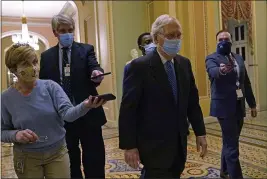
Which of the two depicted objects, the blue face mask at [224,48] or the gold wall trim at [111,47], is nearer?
the blue face mask at [224,48]

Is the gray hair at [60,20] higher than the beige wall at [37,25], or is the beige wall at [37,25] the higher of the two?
the beige wall at [37,25]

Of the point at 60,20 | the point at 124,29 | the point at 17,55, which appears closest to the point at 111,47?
the point at 124,29

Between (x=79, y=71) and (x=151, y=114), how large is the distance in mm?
780

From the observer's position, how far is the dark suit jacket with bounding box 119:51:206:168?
1.70 metres

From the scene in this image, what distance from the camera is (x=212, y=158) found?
3.79 meters

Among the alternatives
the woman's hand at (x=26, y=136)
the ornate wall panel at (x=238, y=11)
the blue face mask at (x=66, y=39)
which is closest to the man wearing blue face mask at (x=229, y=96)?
the blue face mask at (x=66, y=39)

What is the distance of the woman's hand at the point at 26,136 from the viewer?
4.73ft

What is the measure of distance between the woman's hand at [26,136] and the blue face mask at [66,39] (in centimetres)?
94

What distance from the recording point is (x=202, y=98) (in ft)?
20.8

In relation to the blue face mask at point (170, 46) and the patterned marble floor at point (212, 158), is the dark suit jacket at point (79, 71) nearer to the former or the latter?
the blue face mask at point (170, 46)

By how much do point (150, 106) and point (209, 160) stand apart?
229cm

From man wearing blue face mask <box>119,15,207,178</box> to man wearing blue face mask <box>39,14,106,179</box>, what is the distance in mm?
569

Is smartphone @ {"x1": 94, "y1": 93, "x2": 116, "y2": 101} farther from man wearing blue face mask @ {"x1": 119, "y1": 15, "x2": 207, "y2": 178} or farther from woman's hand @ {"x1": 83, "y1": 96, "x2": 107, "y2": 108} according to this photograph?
man wearing blue face mask @ {"x1": 119, "y1": 15, "x2": 207, "y2": 178}

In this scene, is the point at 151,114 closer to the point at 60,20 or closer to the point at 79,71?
the point at 79,71
